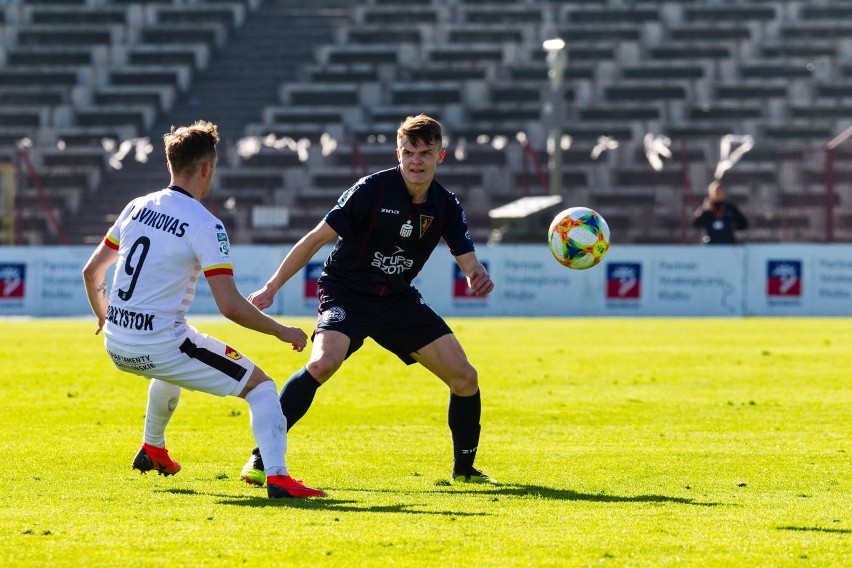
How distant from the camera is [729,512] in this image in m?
7.34

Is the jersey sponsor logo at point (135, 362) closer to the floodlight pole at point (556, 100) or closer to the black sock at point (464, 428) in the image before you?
the black sock at point (464, 428)

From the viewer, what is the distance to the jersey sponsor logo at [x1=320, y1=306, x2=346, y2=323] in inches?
343

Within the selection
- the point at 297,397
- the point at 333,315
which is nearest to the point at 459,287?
the point at 333,315

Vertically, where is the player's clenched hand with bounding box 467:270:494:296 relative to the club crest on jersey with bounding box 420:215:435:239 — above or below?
below

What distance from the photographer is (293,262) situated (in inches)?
332

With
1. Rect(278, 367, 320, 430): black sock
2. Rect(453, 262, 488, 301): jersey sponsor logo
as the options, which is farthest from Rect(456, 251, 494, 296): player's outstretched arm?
Rect(453, 262, 488, 301): jersey sponsor logo

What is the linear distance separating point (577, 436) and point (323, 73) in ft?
110

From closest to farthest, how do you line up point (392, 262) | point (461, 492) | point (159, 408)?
1. point (461, 492)
2. point (159, 408)
3. point (392, 262)

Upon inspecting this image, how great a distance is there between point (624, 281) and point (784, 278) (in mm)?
3023

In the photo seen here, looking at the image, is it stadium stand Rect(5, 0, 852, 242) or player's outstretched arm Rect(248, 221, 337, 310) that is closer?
player's outstretched arm Rect(248, 221, 337, 310)

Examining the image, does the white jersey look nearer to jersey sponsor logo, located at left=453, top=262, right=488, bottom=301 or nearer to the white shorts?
the white shorts

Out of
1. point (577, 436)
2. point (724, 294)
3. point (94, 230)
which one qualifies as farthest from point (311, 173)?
point (577, 436)

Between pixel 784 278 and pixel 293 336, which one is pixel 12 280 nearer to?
pixel 784 278

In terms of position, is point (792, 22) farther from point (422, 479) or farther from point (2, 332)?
point (422, 479)
